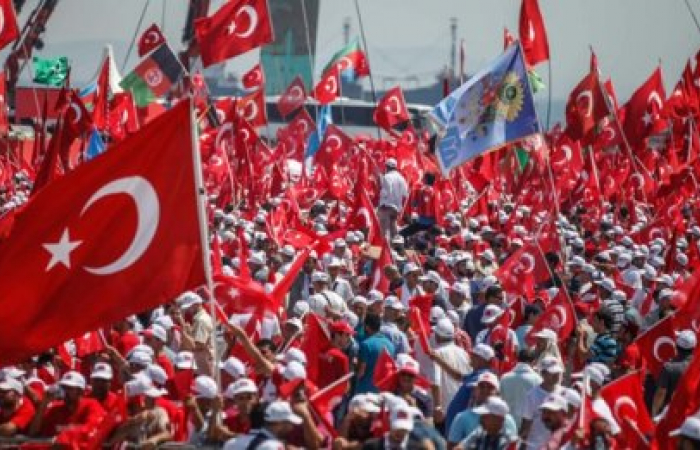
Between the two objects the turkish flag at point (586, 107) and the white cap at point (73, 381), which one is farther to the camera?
the turkish flag at point (586, 107)

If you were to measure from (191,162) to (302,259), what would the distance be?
545 cm

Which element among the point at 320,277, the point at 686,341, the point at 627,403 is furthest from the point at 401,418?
the point at 320,277

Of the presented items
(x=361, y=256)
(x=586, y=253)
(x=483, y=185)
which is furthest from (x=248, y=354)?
(x=483, y=185)

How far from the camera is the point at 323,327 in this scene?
567 inches

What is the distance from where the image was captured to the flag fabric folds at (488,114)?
18250 mm

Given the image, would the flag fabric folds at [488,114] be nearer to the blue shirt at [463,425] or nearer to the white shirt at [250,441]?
the blue shirt at [463,425]

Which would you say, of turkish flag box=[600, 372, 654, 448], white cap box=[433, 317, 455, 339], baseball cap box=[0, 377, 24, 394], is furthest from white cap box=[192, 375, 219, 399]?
white cap box=[433, 317, 455, 339]

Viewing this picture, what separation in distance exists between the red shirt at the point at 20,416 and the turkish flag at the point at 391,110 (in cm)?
2183

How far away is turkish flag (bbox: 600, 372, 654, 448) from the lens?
11914 millimetres

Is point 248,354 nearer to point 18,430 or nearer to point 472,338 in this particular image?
point 18,430

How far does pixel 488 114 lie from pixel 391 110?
15601mm

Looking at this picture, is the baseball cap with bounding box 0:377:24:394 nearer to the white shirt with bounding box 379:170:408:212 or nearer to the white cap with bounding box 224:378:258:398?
the white cap with bounding box 224:378:258:398

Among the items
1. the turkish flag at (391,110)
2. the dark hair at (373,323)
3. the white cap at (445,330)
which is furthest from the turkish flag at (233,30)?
the white cap at (445,330)

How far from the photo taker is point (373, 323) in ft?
49.2
